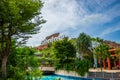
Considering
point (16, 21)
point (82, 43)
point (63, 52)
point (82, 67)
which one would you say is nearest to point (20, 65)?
point (16, 21)

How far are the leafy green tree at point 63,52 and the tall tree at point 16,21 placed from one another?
2711cm

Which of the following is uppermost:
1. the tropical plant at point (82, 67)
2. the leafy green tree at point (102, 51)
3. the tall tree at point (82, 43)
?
the tall tree at point (82, 43)

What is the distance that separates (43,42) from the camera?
82.2 meters

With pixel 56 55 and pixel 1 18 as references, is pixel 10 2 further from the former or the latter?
pixel 56 55

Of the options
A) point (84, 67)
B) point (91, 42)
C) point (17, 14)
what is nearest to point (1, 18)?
point (17, 14)

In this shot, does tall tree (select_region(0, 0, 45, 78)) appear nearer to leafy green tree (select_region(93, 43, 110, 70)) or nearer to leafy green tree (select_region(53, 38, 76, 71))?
leafy green tree (select_region(93, 43, 110, 70))

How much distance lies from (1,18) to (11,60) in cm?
493

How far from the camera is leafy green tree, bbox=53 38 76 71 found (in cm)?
4681

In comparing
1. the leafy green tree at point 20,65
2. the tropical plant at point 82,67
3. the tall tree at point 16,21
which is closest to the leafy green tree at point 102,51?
the tropical plant at point 82,67

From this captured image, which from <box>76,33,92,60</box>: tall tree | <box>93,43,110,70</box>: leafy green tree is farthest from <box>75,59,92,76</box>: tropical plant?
<box>76,33,92,60</box>: tall tree

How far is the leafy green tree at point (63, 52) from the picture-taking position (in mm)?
46812

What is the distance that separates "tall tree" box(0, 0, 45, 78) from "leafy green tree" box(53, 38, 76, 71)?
27.1 m

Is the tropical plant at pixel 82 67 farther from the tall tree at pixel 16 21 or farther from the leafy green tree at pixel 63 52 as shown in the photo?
the tall tree at pixel 16 21

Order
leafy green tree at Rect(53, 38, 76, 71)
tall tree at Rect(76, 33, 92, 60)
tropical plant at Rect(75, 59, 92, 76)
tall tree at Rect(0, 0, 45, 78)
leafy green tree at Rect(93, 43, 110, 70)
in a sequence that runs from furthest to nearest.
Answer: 1. tall tree at Rect(76, 33, 92, 60)
2. leafy green tree at Rect(53, 38, 76, 71)
3. leafy green tree at Rect(93, 43, 110, 70)
4. tropical plant at Rect(75, 59, 92, 76)
5. tall tree at Rect(0, 0, 45, 78)
